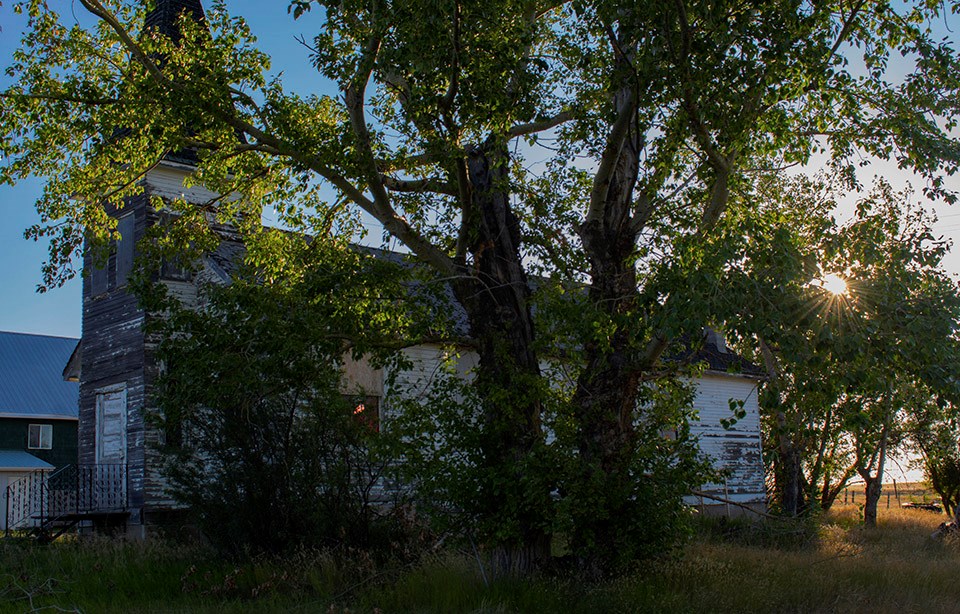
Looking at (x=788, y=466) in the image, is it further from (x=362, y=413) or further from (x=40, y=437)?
(x=40, y=437)

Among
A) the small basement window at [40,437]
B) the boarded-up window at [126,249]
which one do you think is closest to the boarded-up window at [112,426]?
the boarded-up window at [126,249]

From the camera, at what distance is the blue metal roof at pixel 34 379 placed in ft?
111

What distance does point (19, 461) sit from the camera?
3259cm

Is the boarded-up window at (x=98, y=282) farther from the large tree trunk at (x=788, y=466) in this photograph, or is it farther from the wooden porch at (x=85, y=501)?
the large tree trunk at (x=788, y=466)

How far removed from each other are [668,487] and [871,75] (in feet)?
17.9

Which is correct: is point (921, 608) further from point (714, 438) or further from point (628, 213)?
point (714, 438)

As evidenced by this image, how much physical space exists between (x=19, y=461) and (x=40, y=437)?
1.74 m

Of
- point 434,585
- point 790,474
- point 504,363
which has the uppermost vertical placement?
point 504,363

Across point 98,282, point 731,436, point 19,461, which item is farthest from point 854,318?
point 19,461

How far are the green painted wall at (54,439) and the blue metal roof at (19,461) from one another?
0.33 meters

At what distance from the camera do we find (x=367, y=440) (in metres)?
12.3

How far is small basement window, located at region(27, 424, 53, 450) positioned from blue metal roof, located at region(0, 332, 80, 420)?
744 mm

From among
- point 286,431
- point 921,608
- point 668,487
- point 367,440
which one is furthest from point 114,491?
point 921,608

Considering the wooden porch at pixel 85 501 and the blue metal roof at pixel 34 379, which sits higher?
the blue metal roof at pixel 34 379
